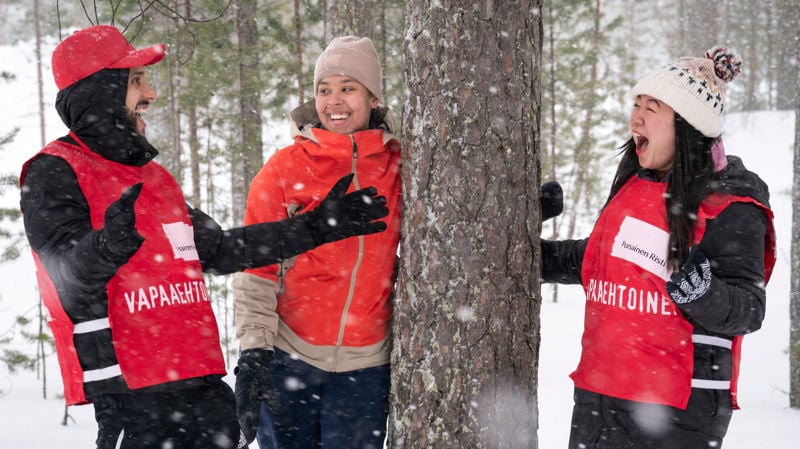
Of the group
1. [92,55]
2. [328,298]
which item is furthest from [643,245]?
[92,55]

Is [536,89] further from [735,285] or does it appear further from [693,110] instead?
[735,285]

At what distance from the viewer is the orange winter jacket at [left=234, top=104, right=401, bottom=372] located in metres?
2.78

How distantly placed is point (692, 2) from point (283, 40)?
2977 cm

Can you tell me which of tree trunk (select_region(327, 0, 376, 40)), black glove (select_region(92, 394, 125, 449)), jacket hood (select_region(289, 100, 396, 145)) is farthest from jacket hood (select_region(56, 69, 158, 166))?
tree trunk (select_region(327, 0, 376, 40))

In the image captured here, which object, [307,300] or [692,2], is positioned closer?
[307,300]

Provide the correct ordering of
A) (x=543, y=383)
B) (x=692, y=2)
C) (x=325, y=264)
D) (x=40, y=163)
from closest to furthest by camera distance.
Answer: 1. (x=40, y=163)
2. (x=325, y=264)
3. (x=543, y=383)
4. (x=692, y=2)

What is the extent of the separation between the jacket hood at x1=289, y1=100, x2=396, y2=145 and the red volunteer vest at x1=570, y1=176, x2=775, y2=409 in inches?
42.9

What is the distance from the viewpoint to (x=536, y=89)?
266 centimetres

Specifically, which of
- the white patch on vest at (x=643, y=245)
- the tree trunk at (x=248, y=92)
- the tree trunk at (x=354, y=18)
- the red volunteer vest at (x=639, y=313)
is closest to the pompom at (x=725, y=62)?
the red volunteer vest at (x=639, y=313)

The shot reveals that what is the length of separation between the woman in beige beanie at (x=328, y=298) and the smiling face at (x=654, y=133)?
3.58 feet

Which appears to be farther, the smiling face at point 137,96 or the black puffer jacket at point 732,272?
the smiling face at point 137,96

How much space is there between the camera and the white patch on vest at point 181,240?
269 cm

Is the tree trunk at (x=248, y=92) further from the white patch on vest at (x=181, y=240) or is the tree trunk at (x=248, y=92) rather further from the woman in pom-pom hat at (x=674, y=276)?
the woman in pom-pom hat at (x=674, y=276)

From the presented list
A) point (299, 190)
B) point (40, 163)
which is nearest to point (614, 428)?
point (299, 190)
